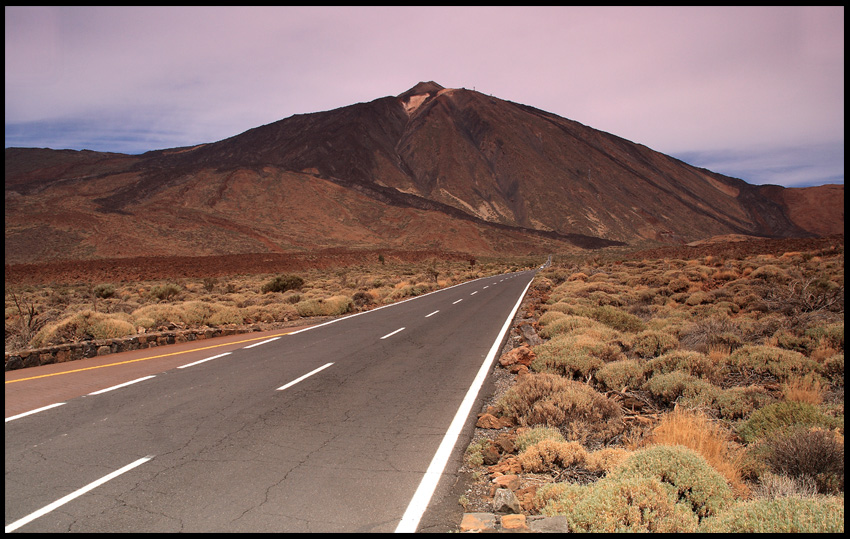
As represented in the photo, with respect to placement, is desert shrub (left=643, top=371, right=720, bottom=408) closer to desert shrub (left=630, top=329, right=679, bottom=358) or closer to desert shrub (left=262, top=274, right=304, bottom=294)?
desert shrub (left=630, top=329, right=679, bottom=358)

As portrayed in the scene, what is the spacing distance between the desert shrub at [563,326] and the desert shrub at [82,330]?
444 inches

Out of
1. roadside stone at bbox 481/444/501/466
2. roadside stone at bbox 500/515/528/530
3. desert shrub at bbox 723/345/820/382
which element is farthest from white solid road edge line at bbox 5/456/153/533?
desert shrub at bbox 723/345/820/382

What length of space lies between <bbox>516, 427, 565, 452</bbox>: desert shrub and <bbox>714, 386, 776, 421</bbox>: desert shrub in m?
2.42

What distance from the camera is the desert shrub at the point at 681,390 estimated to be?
21.0ft

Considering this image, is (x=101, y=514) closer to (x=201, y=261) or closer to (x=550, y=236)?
(x=201, y=261)

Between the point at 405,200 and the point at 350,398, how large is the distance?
345ft

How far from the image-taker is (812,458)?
13.9 feet

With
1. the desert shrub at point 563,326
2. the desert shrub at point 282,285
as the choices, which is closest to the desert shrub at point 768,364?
the desert shrub at point 563,326

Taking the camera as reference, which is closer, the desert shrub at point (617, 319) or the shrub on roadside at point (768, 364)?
the shrub on roadside at point (768, 364)

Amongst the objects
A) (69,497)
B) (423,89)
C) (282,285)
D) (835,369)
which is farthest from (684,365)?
(423,89)

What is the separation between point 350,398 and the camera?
7500 millimetres

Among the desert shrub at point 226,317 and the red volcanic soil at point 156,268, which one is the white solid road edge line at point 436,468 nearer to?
the desert shrub at point 226,317

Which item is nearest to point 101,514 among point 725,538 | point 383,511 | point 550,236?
point 383,511

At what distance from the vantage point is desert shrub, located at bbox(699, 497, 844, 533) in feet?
9.89
